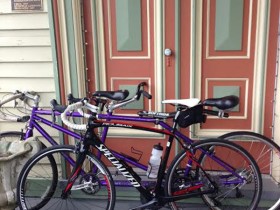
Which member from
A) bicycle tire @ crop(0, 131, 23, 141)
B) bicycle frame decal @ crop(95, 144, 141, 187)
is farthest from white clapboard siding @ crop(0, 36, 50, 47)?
bicycle frame decal @ crop(95, 144, 141, 187)

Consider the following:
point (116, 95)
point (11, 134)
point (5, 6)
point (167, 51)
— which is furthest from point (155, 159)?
point (5, 6)

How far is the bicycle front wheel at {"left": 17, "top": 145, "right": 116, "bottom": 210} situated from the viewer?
2617mm

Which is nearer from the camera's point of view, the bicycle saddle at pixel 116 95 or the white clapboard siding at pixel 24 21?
the bicycle saddle at pixel 116 95

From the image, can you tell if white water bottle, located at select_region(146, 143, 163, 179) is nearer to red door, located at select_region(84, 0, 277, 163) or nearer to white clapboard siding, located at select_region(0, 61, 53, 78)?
red door, located at select_region(84, 0, 277, 163)

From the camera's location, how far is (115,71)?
10.6 ft

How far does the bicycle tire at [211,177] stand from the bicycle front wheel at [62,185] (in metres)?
0.52

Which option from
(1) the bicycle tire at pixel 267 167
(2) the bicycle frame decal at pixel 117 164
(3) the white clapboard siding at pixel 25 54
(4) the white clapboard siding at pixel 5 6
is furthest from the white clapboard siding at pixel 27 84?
(1) the bicycle tire at pixel 267 167

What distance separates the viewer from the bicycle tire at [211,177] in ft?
8.64

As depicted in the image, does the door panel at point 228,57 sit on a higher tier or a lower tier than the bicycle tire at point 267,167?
higher

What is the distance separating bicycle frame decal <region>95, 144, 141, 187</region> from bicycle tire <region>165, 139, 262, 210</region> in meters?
0.26

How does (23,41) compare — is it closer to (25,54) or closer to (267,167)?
(25,54)

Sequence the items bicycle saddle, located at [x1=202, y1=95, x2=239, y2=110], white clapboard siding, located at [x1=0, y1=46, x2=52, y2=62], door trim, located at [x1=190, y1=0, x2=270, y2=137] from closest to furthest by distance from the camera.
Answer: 1. bicycle saddle, located at [x1=202, y1=95, x2=239, y2=110]
2. door trim, located at [x1=190, y1=0, x2=270, y2=137]
3. white clapboard siding, located at [x1=0, y1=46, x2=52, y2=62]

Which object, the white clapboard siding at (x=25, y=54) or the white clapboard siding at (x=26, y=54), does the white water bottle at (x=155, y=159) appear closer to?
the white clapboard siding at (x=26, y=54)

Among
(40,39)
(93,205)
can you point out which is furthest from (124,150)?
(40,39)
